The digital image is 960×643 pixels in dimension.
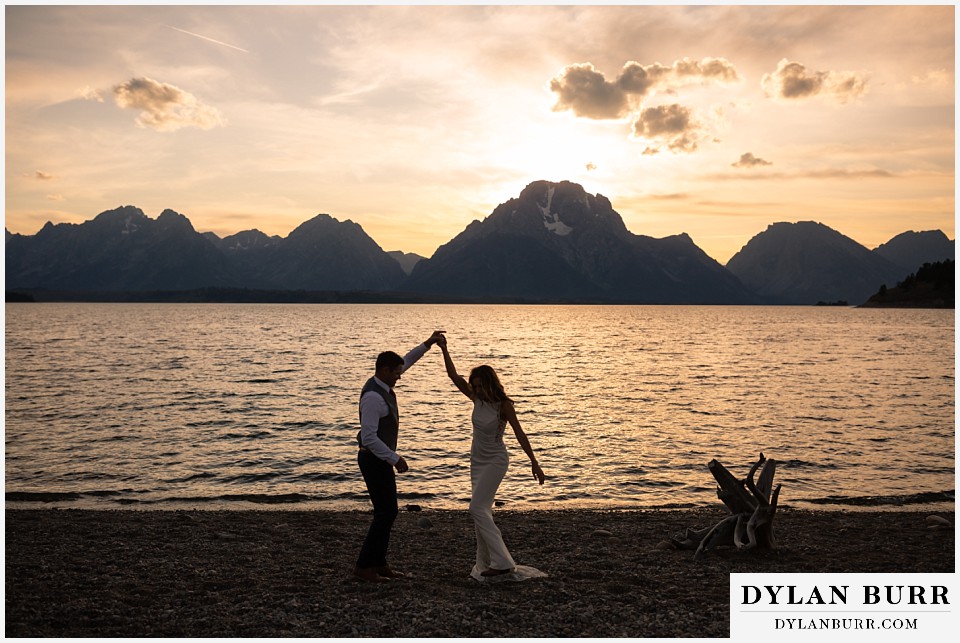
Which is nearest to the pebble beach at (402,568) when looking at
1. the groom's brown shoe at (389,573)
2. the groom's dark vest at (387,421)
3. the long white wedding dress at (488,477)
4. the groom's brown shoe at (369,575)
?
the groom's brown shoe at (369,575)

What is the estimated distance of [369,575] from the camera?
35.1 feet

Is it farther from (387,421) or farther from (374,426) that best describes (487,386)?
(374,426)

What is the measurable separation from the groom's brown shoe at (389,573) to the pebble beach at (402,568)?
26cm

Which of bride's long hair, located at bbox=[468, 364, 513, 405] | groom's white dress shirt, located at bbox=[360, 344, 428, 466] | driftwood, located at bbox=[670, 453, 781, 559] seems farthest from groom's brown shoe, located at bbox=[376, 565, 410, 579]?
driftwood, located at bbox=[670, 453, 781, 559]

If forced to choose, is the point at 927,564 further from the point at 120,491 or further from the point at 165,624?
the point at 120,491

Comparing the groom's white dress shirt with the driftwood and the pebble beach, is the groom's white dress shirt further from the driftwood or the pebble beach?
the driftwood

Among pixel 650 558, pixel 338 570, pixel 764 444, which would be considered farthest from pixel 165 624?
pixel 764 444

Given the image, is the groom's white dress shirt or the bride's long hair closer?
the groom's white dress shirt

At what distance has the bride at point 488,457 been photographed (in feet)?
33.3

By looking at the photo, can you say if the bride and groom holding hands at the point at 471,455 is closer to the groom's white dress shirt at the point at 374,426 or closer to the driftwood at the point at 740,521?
the groom's white dress shirt at the point at 374,426

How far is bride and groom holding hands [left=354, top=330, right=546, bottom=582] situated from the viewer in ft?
32.0

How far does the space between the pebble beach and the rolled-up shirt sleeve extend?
2048 millimetres

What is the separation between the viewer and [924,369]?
63688mm

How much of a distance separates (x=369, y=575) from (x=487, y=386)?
11.3 feet
